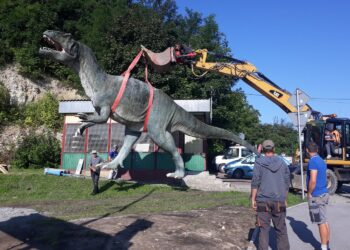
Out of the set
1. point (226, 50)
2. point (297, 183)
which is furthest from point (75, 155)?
point (226, 50)

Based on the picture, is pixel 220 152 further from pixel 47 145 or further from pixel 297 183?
pixel 297 183

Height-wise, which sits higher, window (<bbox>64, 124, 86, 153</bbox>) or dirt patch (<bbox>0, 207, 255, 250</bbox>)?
window (<bbox>64, 124, 86, 153</bbox>)

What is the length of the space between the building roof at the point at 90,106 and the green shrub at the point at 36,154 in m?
4.13

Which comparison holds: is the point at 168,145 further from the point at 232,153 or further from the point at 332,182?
the point at 232,153

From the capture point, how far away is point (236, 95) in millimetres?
33062

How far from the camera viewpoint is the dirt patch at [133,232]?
19.8 ft

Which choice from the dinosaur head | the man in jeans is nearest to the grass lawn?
the dinosaur head

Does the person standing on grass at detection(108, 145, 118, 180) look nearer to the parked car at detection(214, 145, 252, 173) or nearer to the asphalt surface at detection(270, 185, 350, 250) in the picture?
the asphalt surface at detection(270, 185, 350, 250)

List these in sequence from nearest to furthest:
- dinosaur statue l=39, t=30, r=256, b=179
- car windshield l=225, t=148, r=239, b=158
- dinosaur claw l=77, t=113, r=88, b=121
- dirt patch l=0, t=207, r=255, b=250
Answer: dirt patch l=0, t=207, r=255, b=250 → dinosaur statue l=39, t=30, r=256, b=179 → dinosaur claw l=77, t=113, r=88, b=121 → car windshield l=225, t=148, r=239, b=158

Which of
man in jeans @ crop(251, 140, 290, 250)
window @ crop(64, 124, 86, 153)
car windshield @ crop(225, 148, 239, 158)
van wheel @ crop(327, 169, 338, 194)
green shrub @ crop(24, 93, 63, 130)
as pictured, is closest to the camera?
man in jeans @ crop(251, 140, 290, 250)

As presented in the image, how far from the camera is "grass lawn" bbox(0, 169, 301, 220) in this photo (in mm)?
10164

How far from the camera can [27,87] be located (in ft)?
94.8

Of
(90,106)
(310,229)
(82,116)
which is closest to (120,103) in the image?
(82,116)

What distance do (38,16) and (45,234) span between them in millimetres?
25707
